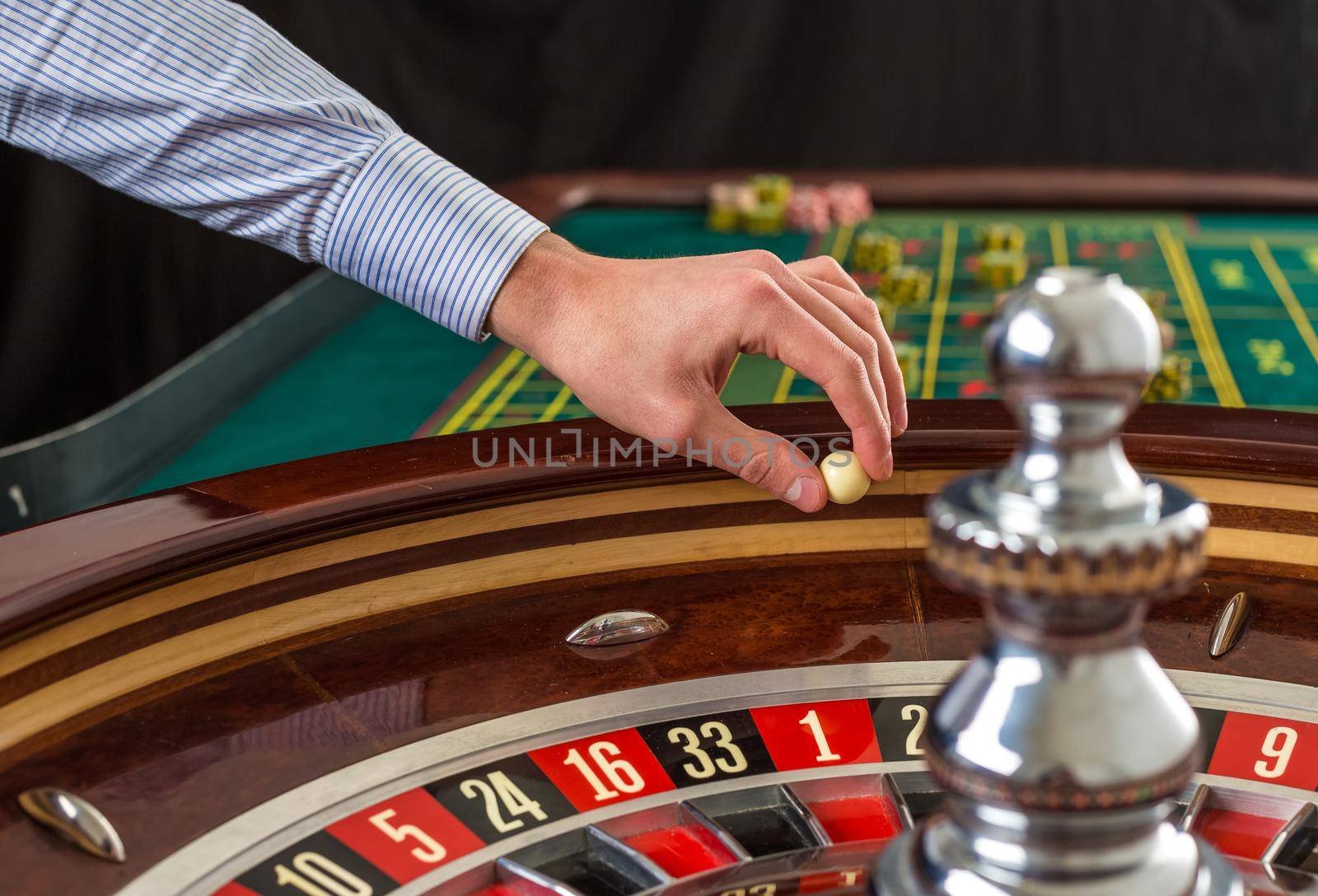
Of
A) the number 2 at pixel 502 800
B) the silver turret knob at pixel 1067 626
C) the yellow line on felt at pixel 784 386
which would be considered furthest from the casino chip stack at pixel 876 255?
the silver turret knob at pixel 1067 626

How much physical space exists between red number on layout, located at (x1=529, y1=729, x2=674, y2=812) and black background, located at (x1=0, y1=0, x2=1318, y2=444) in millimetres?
3900

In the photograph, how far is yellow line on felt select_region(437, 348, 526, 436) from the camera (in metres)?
2.38

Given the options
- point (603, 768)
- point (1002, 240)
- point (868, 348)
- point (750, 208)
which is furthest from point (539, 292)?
point (750, 208)

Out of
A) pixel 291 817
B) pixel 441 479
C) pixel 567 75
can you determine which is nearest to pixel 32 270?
pixel 441 479

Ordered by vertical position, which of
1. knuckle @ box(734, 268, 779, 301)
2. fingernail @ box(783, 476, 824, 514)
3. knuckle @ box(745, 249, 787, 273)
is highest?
knuckle @ box(745, 249, 787, 273)

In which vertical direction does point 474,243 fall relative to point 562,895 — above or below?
above

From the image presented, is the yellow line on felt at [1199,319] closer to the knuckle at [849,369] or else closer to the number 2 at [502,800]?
the knuckle at [849,369]

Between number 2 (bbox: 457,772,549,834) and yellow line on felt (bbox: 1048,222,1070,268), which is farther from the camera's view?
yellow line on felt (bbox: 1048,222,1070,268)

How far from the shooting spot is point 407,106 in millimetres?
4848

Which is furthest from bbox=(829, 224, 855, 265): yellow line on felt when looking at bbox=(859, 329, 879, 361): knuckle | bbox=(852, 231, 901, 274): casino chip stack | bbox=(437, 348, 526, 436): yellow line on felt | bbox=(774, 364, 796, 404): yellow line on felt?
bbox=(859, 329, 879, 361): knuckle

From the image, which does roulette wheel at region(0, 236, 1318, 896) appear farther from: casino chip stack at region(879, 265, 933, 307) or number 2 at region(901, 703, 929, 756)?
casino chip stack at region(879, 265, 933, 307)

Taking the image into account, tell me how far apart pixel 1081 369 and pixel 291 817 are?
24.6 inches

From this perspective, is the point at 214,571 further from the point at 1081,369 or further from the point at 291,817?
the point at 1081,369

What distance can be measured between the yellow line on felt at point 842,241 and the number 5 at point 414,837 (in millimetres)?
2838
